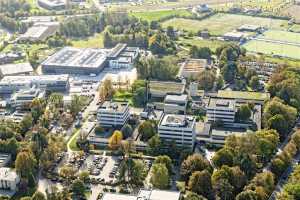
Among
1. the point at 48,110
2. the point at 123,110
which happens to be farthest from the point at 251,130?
the point at 48,110

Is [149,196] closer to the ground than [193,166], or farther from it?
closer to the ground

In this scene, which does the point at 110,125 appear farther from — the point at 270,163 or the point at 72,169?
the point at 270,163

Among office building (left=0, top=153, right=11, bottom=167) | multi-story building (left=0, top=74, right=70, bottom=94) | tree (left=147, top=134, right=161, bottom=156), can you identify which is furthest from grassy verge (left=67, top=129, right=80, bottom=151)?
multi-story building (left=0, top=74, right=70, bottom=94)

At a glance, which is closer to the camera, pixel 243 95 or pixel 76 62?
pixel 243 95

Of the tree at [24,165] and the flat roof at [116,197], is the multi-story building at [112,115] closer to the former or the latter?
the tree at [24,165]

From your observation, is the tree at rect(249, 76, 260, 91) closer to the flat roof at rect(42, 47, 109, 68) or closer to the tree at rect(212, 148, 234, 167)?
the tree at rect(212, 148, 234, 167)

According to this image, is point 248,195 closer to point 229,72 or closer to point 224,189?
point 224,189

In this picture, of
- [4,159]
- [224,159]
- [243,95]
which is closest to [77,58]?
[243,95]
